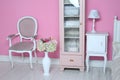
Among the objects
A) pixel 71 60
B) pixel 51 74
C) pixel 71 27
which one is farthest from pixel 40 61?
pixel 71 27

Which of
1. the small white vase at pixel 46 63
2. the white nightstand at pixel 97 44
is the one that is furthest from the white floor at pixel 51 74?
the white nightstand at pixel 97 44

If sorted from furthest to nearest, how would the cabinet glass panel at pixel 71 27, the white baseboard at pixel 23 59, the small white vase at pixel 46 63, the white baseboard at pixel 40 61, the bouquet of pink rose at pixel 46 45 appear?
the white baseboard at pixel 23 59 < the white baseboard at pixel 40 61 < the cabinet glass panel at pixel 71 27 < the small white vase at pixel 46 63 < the bouquet of pink rose at pixel 46 45

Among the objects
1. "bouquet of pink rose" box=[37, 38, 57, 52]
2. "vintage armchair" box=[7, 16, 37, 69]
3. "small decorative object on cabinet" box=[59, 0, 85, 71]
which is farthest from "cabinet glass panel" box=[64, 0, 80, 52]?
"vintage armchair" box=[7, 16, 37, 69]

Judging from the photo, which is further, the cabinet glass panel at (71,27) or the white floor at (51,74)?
the cabinet glass panel at (71,27)

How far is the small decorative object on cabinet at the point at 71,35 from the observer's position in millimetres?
3736

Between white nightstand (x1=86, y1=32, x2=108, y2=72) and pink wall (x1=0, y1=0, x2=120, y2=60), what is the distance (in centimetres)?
32

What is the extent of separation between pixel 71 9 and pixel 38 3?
73 cm

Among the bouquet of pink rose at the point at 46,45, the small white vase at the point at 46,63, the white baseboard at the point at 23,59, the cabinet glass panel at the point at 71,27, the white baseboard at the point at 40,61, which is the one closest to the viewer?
the bouquet of pink rose at the point at 46,45

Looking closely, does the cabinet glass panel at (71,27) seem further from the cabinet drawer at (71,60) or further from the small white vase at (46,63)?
the small white vase at (46,63)

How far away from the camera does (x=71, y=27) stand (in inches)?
151

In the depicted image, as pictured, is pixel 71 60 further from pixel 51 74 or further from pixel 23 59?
pixel 23 59

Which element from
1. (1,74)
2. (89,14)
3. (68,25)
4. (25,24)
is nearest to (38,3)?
(25,24)

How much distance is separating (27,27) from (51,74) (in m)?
1.10

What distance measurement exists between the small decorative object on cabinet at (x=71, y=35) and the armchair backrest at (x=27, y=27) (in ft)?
2.11
